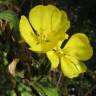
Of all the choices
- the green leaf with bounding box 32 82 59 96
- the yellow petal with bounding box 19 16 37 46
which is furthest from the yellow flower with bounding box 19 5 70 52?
the green leaf with bounding box 32 82 59 96

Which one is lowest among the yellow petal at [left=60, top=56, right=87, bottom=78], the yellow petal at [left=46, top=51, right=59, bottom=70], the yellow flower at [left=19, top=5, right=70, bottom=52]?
the yellow petal at [left=60, top=56, right=87, bottom=78]

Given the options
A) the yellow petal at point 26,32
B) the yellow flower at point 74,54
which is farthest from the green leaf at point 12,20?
the yellow flower at point 74,54

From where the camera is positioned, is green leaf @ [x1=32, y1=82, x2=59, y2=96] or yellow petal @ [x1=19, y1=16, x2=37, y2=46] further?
green leaf @ [x1=32, y1=82, x2=59, y2=96]

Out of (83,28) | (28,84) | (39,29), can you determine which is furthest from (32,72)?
(83,28)

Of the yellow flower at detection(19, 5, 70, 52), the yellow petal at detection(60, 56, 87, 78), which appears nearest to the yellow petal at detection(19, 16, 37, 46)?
the yellow flower at detection(19, 5, 70, 52)

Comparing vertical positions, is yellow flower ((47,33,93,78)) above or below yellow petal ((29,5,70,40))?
below

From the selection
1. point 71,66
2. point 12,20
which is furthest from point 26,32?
point 71,66

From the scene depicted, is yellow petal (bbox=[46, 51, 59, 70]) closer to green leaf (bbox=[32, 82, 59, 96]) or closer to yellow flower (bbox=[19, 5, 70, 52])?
yellow flower (bbox=[19, 5, 70, 52])

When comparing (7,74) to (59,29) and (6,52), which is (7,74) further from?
(59,29)
